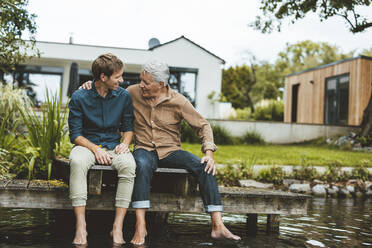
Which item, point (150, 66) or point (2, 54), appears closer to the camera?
point (150, 66)

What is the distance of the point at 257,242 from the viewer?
3.35 metres

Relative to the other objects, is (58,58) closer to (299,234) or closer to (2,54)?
(2,54)

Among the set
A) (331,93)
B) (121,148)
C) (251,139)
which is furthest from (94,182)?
(331,93)

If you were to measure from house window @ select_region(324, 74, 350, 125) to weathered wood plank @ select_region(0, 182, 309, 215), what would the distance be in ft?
45.5

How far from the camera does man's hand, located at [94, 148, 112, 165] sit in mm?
3043

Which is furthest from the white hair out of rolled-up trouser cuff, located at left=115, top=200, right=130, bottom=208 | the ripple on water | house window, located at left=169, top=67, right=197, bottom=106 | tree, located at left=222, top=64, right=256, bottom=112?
tree, located at left=222, top=64, right=256, bottom=112

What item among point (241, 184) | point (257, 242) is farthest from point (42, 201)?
point (241, 184)

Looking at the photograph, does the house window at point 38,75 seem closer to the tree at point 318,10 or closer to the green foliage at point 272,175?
the tree at point 318,10

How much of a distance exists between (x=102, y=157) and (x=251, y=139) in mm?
11053

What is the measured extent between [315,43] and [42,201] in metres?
46.9

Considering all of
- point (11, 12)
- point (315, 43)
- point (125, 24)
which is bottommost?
point (11, 12)

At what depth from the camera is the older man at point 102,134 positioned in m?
2.90

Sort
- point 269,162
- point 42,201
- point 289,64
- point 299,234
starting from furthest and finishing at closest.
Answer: point 289,64
point 269,162
point 299,234
point 42,201

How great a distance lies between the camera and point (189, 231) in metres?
3.76
